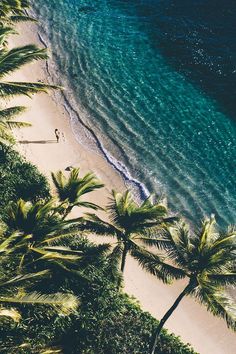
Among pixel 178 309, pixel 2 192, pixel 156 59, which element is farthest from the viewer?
pixel 156 59

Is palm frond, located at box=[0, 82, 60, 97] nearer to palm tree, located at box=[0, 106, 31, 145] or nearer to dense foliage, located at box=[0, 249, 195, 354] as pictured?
palm tree, located at box=[0, 106, 31, 145]

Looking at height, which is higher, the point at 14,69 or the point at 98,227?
the point at 14,69

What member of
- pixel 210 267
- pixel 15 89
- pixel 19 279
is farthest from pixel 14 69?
pixel 210 267

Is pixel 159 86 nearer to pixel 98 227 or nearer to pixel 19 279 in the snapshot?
pixel 98 227

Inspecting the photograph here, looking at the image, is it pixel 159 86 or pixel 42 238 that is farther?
pixel 159 86

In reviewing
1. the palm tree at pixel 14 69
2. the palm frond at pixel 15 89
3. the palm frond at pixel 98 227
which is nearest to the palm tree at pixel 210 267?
the palm frond at pixel 98 227

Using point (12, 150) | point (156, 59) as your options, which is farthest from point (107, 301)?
point (156, 59)

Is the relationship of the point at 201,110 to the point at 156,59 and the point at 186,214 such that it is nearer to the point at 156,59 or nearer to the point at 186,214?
the point at 156,59

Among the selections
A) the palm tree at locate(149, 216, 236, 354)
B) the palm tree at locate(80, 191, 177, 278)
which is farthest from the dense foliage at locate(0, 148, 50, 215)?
the palm tree at locate(149, 216, 236, 354)
